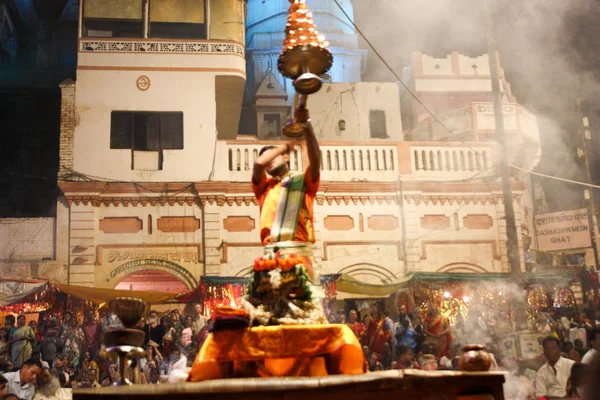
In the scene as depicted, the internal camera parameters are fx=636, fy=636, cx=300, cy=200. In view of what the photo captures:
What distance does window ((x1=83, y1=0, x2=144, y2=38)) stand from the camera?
20312 mm

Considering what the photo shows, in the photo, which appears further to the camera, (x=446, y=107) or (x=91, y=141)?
(x=446, y=107)

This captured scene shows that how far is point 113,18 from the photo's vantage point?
802 inches

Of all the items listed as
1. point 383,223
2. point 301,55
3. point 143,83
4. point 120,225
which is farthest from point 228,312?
point 143,83

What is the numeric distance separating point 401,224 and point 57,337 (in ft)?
33.5

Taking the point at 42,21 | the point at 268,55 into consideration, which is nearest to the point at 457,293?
the point at 42,21

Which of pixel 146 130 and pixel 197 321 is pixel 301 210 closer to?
pixel 197 321

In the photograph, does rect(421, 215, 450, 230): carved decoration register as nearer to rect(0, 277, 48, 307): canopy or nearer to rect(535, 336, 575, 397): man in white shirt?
rect(535, 336, 575, 397): man in white shirt

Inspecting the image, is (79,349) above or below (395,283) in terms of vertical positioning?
below

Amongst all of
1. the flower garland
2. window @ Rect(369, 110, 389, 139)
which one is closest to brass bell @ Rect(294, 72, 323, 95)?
the flower garland

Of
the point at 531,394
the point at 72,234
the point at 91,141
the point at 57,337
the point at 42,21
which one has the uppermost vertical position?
the point at 42,21

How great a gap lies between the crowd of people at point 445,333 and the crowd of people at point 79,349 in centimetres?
367

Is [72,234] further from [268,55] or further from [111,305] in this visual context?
[268,55]

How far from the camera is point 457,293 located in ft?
56.7

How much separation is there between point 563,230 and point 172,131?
47.3 feet
